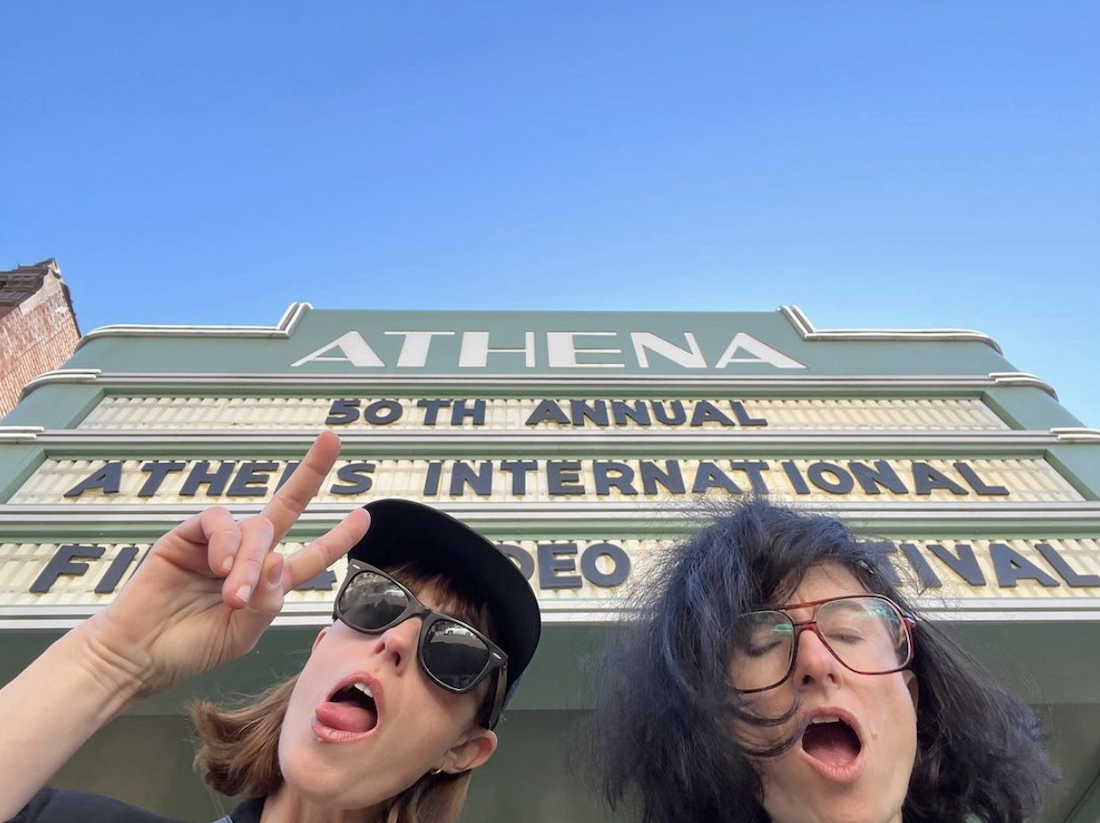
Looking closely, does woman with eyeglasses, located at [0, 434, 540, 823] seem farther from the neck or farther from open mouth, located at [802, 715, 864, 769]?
open mouth, located at [802, 715, 864, 769]

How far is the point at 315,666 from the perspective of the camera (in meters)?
1.80

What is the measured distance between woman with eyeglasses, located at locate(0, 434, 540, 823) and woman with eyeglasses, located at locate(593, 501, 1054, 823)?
0.43 meters

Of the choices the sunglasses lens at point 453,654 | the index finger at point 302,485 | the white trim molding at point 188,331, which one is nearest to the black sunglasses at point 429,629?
the sunglasses lens at point 453,654

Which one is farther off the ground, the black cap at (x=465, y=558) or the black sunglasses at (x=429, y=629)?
the black cap at (x=465, y=558)

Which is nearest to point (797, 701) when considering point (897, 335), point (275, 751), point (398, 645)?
point (398, 645)

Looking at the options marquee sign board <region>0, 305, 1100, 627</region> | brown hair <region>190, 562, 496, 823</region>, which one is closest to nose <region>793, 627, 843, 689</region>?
brown hair <region>190, 562, 496, 823</region>

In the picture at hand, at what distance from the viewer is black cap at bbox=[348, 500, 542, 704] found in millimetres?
1933

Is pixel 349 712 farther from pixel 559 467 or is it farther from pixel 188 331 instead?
pixel 188 331

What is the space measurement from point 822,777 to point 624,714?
66 cm

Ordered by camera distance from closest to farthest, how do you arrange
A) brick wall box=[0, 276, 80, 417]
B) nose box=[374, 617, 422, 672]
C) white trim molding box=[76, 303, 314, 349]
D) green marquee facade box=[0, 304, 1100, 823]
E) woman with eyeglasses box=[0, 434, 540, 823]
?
woman with eyeglasses box=[0, 434, 540, 823] → nose box=[374, 617, 422, 672] → green marquee facade box=[0, 304, 1100, 823] → white trim molding box=[76, 303, 314, 349] → brick wall box=[0, 276, 80, 417]

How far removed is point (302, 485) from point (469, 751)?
881 mm

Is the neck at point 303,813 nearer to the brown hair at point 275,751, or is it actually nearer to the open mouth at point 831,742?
the brown hair at point 275,751

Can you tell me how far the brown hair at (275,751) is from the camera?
182 cm

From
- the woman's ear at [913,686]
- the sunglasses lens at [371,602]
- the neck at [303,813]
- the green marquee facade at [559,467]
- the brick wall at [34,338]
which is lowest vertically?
the neck at [303,813]
